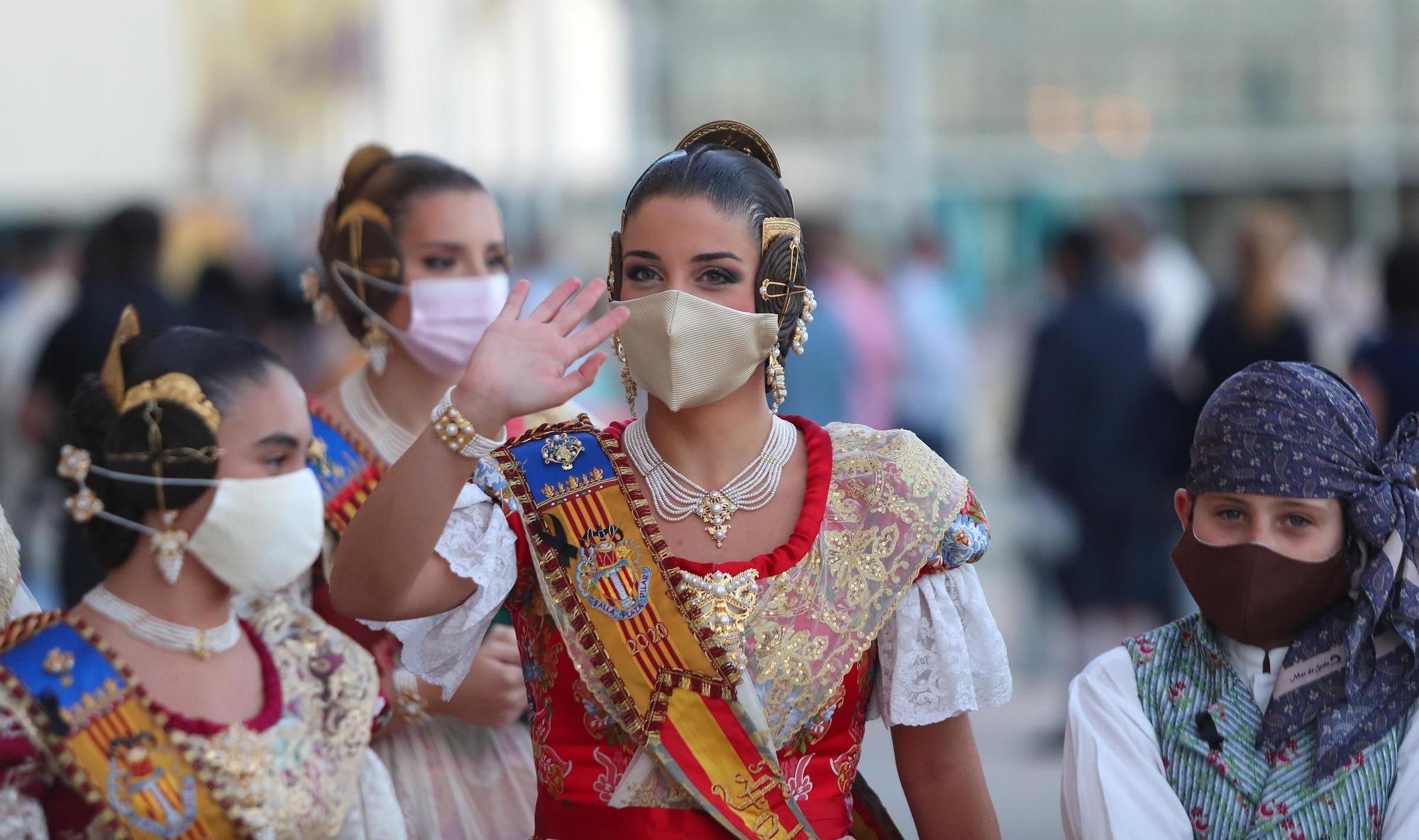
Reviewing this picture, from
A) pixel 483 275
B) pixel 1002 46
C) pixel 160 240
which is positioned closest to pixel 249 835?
pixel 483 275

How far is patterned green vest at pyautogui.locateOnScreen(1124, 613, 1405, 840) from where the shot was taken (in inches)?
110

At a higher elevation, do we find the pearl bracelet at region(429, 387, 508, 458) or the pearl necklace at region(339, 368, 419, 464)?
the pearl bracelet at region(429, 387, 508, 458)

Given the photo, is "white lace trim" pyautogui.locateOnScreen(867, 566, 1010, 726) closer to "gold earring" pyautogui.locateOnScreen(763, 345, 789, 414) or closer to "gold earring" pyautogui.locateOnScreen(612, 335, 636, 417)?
"gold earring" pyautogui.locateOnScreen(763, 345, 789, 414)

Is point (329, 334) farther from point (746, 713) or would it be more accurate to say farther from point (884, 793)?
point (746, 713)

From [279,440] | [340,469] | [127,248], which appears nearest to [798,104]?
[127,248]

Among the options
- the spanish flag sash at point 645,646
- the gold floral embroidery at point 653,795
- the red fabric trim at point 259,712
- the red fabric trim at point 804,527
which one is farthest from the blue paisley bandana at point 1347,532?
the red fabric trim at point 259,712

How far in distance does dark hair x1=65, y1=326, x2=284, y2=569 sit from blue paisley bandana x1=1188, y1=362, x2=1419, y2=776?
1739 mm

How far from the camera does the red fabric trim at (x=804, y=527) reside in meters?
2.78

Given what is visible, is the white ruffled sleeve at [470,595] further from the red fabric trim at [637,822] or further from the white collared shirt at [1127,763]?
the white collared shirt at [1127,763]

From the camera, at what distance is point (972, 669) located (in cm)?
283

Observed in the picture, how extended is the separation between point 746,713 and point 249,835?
865 mm

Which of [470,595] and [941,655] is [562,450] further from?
[941,655]

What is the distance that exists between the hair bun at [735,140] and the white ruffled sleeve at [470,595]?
77cm

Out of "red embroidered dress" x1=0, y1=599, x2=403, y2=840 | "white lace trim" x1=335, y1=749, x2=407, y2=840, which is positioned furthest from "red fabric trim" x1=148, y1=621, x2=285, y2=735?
"white lace trim" x1=335, y1=749, x2=407, y2=840
